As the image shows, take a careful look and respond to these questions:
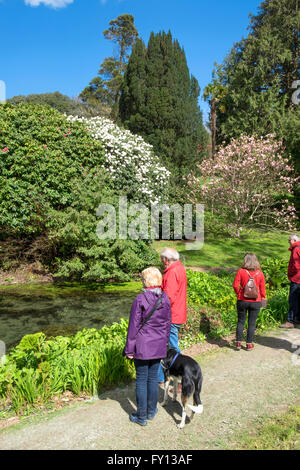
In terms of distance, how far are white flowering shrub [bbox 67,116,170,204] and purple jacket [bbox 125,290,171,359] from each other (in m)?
9.59

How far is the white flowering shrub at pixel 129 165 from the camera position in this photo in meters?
13.1

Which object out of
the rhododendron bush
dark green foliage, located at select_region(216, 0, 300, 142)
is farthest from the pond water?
dark green foliage, located at select_region(216, 0, 300, 142)

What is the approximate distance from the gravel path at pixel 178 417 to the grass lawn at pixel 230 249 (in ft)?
23.6

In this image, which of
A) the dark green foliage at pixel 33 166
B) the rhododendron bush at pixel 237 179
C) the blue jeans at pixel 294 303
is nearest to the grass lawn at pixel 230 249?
the rhododendron bush at pixel 237 179

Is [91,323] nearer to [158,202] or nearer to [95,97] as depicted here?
[158,202]

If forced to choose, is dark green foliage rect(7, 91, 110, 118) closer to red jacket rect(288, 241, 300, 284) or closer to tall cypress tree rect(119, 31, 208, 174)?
tall cypress tree rect(119, 31, 208, 174)

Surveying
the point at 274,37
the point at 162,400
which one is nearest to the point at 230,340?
the point at 162,400

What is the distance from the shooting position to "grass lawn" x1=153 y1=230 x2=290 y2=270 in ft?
41.9

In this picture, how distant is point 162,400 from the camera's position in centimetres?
427

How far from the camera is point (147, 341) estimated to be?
361cm

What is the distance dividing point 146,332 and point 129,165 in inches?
418

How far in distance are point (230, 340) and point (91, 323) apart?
303 centimetres

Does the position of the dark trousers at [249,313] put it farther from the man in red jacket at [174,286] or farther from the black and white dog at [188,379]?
the black and white dog at [188,379]

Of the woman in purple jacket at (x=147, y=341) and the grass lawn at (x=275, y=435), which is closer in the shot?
the grass lawn at (x=275, y=435)
